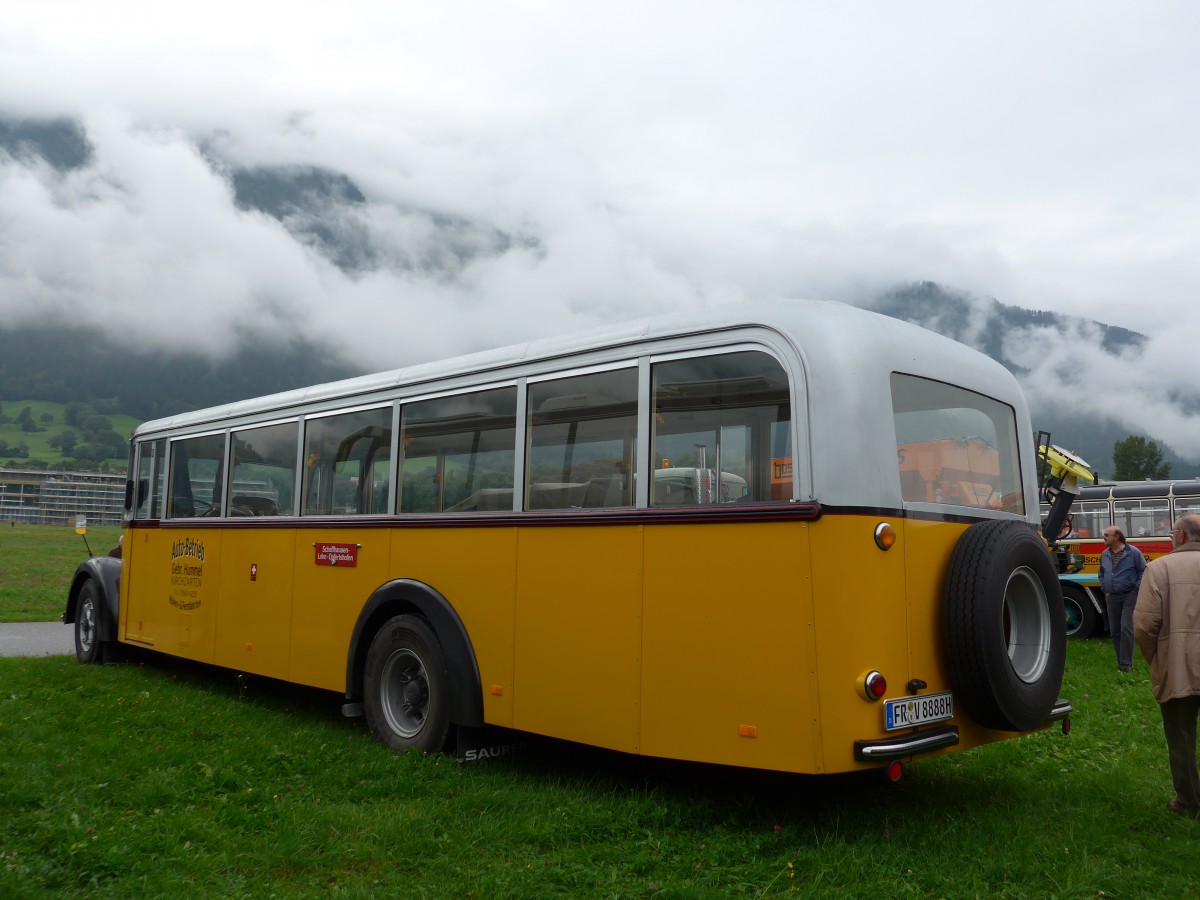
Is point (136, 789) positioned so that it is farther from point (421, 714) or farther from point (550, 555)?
point (550, 555)

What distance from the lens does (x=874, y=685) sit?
15.3ft

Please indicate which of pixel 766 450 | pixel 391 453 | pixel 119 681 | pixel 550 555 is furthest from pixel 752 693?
pixel 119 681

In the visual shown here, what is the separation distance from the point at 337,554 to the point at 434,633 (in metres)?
1.37

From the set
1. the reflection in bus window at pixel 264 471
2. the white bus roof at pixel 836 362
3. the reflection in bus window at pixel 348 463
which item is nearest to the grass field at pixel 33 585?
the reflection in bus window at pixel 264 471

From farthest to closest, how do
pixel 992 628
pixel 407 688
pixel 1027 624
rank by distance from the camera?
pixel 407 688
pixel 1027 624
pixel 992 628

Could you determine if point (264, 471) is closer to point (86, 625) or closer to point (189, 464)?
point (189, 464)

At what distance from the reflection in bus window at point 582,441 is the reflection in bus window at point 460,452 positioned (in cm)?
24

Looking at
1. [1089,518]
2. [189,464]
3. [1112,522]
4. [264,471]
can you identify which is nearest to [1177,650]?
[264,471]

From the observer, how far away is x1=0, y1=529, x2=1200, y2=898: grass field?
4.57m

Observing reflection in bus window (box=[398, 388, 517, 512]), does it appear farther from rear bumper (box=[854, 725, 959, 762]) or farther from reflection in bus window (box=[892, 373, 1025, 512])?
rear bumper (box=[854, 725, 959, 762])

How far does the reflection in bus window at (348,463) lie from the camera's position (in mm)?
7363

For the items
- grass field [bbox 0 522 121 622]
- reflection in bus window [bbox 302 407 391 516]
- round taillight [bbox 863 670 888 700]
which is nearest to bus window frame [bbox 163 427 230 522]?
reflection in bus window [bbox 302 407 391 516]

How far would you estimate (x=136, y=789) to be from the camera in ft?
19.0

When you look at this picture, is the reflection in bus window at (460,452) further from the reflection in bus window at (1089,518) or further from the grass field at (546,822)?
the reflection in bus window at (1089,518)
